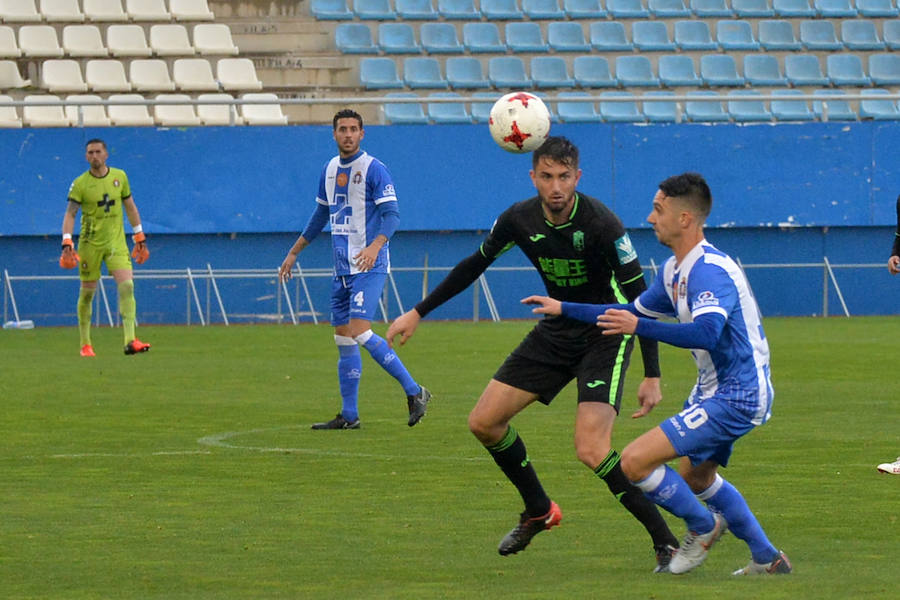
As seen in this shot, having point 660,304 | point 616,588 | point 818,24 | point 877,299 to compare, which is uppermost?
point 818,24

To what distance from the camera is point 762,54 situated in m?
30.9

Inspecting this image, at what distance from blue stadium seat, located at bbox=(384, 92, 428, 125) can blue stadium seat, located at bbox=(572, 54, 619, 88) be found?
330cm

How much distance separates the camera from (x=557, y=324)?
776 cm

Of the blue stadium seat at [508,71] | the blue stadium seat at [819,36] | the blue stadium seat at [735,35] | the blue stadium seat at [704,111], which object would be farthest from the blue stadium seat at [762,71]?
the blue stadium seat at [508,71]

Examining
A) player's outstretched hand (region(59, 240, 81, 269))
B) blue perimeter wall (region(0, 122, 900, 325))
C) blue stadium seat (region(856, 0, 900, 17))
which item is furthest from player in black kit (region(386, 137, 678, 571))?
blue stadium seat (region(856, 0, 900, 17))

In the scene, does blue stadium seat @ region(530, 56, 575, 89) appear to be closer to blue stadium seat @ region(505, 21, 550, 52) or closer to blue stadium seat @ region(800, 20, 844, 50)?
blue stadium seat @ region(505, 21, 550, 52)

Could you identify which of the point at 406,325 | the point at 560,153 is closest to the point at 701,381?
the point at 560,153

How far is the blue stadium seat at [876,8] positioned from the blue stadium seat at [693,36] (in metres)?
3.48

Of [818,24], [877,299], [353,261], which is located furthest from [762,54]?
[353,261]

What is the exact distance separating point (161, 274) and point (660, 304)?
21158 mm

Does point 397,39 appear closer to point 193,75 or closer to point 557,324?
point 193,75

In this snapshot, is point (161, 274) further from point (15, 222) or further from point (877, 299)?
point (877, 299)

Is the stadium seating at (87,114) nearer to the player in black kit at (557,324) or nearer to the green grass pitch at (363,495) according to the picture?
the green grass pitch at (363,495)

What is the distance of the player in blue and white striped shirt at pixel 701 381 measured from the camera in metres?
6.45
